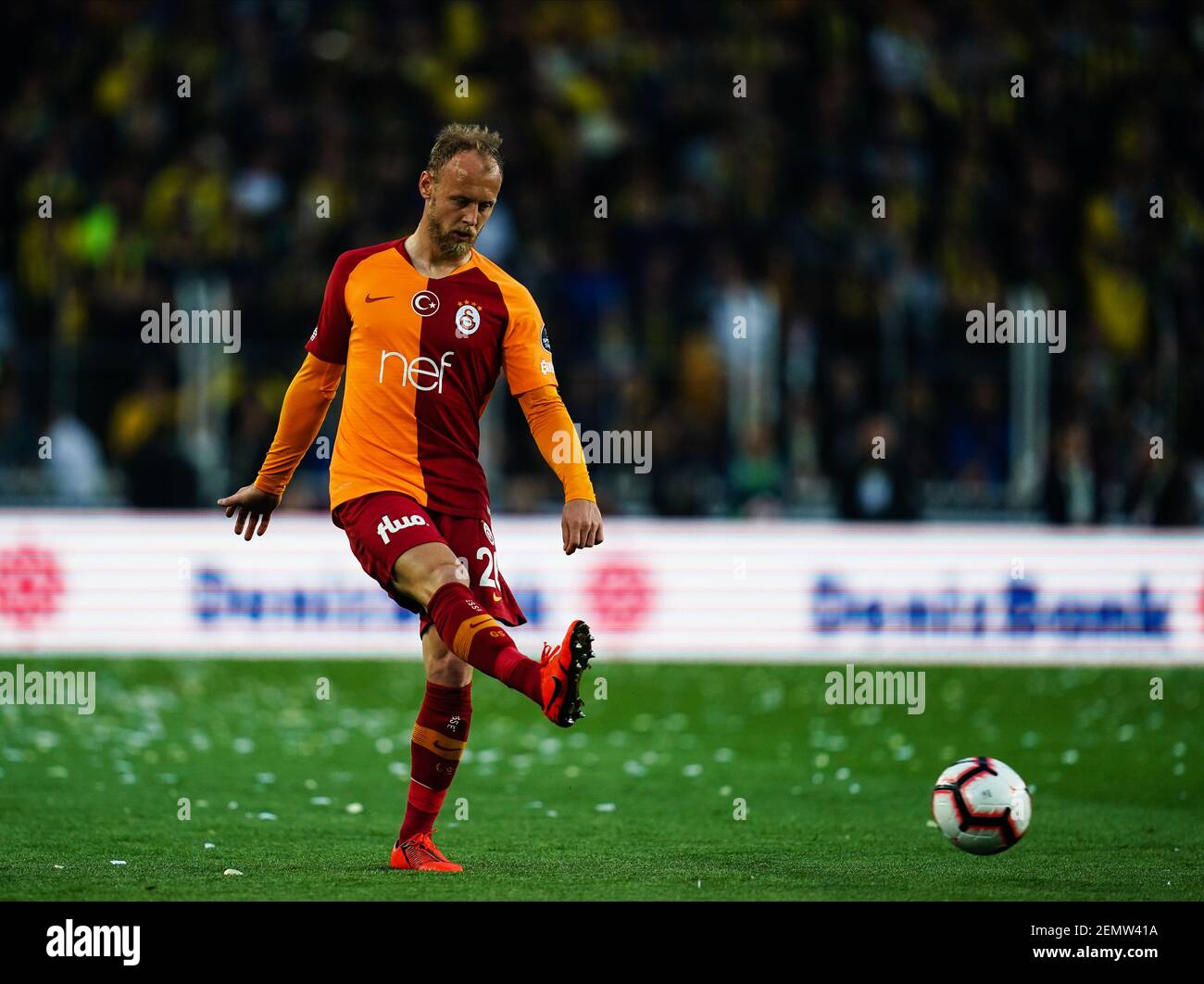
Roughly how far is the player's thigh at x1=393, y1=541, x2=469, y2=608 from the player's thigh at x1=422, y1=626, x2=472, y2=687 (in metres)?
0.33

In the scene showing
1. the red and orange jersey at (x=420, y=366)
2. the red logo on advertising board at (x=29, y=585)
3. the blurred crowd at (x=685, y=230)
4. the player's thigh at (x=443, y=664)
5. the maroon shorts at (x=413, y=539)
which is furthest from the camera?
the blurred crowd at (x=685, y=230)

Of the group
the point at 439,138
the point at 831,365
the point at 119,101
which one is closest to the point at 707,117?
the point at 831,365

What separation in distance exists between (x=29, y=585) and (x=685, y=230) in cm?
694

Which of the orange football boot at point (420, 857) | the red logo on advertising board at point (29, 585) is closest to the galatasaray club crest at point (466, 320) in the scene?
the orange football boot at point (420, 857)

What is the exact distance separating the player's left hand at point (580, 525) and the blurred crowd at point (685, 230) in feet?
30.9

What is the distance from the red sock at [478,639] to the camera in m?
6.27

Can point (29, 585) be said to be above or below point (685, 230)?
below

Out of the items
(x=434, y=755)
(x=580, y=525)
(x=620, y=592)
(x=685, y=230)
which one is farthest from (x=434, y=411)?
(x=685, y=230)

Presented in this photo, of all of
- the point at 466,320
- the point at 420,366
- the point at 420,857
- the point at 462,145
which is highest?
the point at 462,145

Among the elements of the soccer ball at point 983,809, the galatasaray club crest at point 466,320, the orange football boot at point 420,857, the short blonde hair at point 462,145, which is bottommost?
the orange football boot at point 420,857

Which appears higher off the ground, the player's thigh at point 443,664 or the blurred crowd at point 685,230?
the blurred crowd at point 685,230

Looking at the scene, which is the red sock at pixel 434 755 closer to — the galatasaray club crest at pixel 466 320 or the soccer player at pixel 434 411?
the soccer player at pixel 434 411

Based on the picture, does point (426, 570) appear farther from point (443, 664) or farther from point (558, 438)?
point (558, 438)

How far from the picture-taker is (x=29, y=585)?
1501 centimetres
